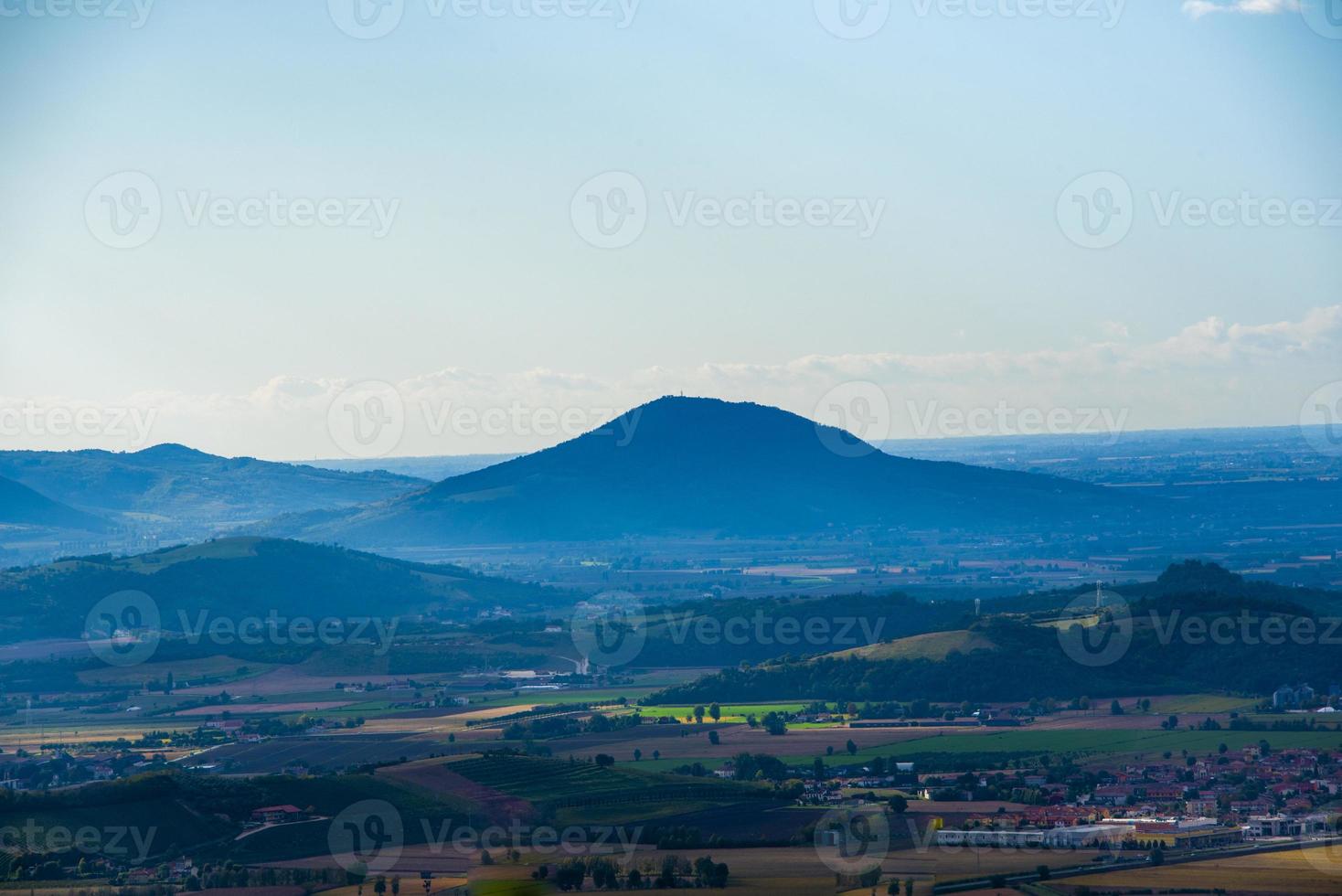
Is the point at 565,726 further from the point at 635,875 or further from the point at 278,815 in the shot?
the point at 635,875

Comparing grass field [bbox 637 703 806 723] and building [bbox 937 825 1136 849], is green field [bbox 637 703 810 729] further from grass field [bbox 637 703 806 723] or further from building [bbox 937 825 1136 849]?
building [bbox 937 825 1136 849]

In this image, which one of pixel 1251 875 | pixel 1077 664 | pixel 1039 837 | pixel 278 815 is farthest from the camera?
pixel 1077 664

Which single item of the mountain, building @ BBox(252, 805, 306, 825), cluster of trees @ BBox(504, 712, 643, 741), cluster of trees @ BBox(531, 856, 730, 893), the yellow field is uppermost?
the mountain

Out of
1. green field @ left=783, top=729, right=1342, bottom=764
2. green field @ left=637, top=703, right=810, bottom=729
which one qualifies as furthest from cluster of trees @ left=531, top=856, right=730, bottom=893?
green field @ left=637, top=703, right=810, bottom=729

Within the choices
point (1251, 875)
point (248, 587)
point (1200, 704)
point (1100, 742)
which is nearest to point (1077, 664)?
point (1200, 704)

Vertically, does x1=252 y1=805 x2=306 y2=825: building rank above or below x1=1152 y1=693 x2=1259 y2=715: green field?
below

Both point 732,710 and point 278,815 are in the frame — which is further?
point 732,710

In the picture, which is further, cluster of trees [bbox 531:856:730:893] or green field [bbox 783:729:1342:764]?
green field [bbox 783:729:1342:764]

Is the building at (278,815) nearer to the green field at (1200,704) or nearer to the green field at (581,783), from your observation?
the green field at (581,783)
